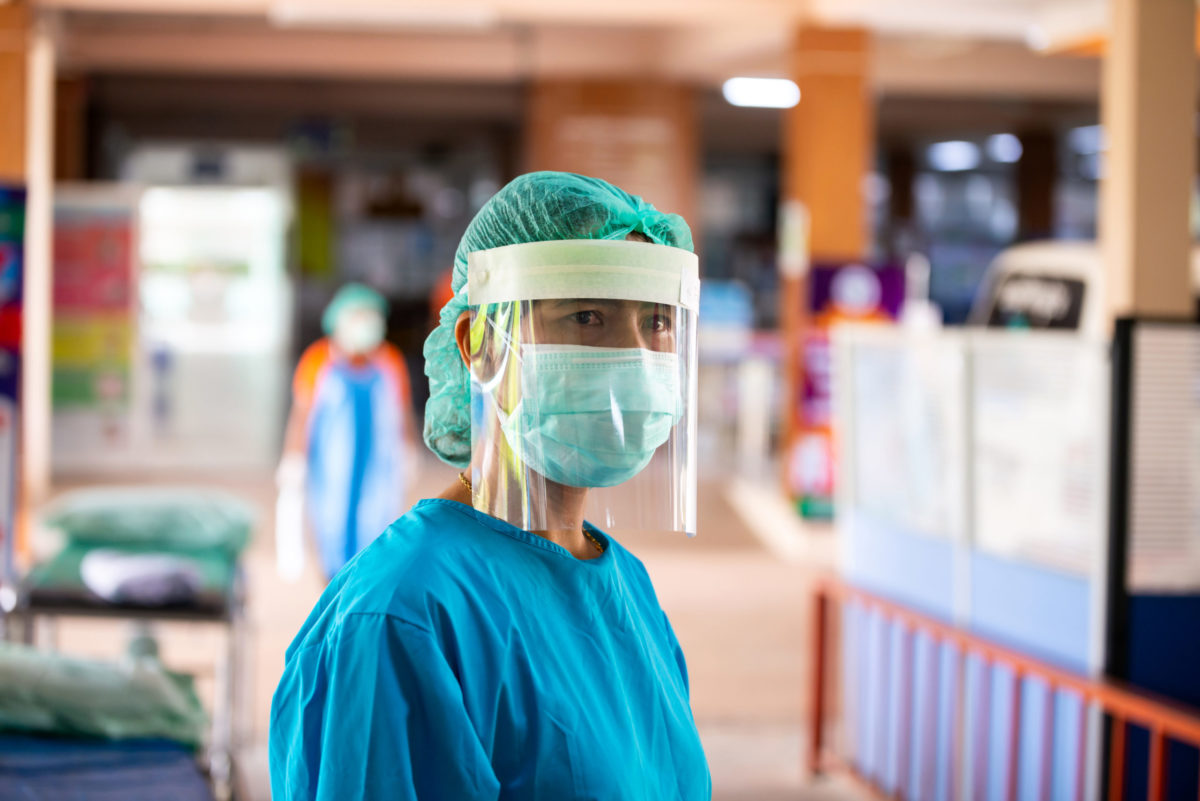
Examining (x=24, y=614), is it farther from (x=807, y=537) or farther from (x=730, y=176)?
(x=730, y=176)

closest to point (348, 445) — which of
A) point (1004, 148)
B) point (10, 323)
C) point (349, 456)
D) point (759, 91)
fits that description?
point (349, 456)

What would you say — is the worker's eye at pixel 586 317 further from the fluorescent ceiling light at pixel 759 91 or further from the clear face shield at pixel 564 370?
the fluorescent ceiling light at pixel 759 91

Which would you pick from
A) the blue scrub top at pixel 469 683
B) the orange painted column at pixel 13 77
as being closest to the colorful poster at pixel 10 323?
the orange painted column at pixel 13 77

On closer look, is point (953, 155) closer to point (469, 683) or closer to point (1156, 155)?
point (1156, 155)

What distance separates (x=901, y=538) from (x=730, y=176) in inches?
612

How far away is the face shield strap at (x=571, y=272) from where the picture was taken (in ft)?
4.13

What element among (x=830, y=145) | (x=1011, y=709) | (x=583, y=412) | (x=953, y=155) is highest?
(x=953, y=155)

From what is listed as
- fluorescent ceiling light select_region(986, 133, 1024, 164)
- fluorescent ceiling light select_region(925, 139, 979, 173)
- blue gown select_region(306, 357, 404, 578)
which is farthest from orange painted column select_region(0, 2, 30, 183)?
fluorescent ceiling light select_region(925, 139, 979, 173)

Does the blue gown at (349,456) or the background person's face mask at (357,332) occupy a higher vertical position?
the background person's face mask at (357,332)

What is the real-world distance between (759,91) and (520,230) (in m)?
11.4

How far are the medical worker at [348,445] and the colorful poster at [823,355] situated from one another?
3261 mm

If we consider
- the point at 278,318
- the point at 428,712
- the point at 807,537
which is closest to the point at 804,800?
the point at 428,712

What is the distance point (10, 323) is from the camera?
15.0ft

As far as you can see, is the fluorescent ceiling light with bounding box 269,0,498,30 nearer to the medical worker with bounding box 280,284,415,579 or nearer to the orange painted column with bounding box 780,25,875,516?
the medical worker with bounding box 280,284,415,579
